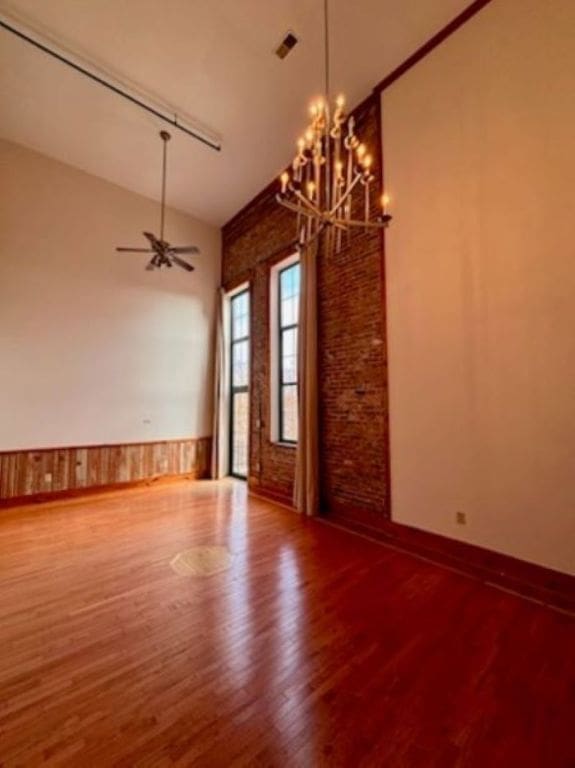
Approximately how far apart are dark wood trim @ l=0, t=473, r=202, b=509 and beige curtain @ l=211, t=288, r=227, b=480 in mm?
534

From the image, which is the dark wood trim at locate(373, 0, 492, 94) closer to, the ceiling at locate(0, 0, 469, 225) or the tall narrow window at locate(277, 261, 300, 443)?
the ceiling at locate(0, 0, 469, 225)

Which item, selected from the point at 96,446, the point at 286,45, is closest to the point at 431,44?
the point at 286,45

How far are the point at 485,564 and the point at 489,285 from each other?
2349 millimetres

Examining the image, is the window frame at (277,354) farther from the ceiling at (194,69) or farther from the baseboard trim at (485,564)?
the baseboard trim at (485,564)

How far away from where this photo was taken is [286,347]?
571 cm

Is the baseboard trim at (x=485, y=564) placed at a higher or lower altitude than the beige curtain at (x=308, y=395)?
lower

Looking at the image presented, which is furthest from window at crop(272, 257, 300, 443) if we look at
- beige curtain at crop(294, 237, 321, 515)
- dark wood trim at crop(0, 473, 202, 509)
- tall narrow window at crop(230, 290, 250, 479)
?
dark wood trim at crop(0, 473, 202, 509)

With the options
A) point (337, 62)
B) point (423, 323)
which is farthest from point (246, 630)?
point (337, 62)

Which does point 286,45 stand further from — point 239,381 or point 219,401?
point 219,401

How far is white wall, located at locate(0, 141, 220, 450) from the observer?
196 inches

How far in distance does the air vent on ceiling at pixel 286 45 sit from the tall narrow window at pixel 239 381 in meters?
3.58

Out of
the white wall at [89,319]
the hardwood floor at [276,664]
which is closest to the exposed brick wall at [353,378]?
the hardwood floor at [276,664]

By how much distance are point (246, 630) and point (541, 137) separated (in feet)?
13.7

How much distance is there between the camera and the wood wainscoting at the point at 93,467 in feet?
16.2
